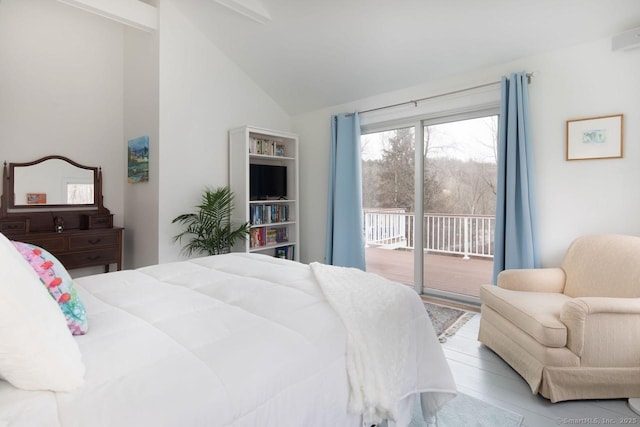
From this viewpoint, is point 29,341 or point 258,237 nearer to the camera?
point 29,341

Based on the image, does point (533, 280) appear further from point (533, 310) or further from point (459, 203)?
point (459, 203)

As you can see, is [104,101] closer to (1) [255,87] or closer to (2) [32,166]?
(2) [32,166]

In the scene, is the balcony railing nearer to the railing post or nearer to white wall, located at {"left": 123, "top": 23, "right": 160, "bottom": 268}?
the railing post

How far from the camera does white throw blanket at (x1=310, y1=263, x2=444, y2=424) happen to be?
1.22 meters

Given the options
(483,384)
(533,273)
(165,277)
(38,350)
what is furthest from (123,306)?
(533,273)

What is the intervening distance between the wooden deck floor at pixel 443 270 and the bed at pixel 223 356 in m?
2.42

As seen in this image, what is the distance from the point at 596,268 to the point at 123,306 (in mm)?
2773

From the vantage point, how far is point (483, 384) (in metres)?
2.08

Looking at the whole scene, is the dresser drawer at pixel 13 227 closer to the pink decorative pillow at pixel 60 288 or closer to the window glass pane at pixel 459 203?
the pink decorative pillow at pixel 60 288

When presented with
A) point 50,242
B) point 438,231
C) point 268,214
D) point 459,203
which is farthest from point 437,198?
point 50,242

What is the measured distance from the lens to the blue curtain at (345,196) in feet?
13.6

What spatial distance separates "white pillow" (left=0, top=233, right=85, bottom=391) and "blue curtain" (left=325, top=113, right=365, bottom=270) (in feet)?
11.4

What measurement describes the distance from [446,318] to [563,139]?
1.79 m

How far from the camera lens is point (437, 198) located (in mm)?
3836
